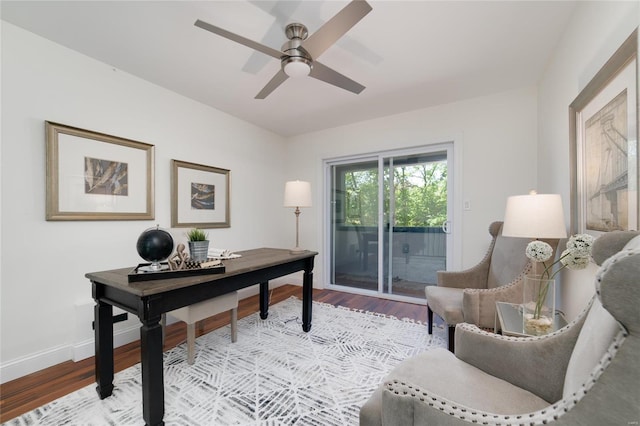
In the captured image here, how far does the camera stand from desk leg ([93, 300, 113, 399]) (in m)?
1.54

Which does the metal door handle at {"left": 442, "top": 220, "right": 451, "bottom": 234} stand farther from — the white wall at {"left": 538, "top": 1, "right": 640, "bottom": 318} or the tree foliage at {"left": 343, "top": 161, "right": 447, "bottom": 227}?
the white wall at {"left": 538, "top": 1, "right": 640, "bottom": 318}

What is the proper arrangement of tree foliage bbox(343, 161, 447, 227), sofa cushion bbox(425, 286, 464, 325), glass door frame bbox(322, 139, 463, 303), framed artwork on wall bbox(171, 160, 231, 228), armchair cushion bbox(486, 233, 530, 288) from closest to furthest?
sofa cushion bbox(425, 286, 464, 325) → armchair cushion bbox(486, 233, 530, 288) → framed artwork on wall bbox(171, 160, 231, 228) → glass door frame bbox(322, 139, 463, 303) → tree foliage bbox(343, 161, 447, 227)

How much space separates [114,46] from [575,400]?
3164 millimetres

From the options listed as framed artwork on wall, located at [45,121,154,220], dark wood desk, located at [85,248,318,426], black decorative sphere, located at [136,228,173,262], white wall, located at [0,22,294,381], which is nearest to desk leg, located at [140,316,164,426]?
dark wood desk, located at [85,248,318,426]

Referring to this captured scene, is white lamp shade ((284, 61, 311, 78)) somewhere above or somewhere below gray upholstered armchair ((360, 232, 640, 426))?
above

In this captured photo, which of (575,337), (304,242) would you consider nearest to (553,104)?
(575,337)

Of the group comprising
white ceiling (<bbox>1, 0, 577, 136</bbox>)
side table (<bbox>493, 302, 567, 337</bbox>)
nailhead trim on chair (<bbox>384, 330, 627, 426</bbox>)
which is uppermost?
white ceiling (<bbox>1, 0, 577, 136</bbox>)

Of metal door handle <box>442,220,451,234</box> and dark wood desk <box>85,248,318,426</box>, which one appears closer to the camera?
dark wood desk <box>85,248,318,426</box>

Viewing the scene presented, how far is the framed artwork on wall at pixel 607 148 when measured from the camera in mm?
1049

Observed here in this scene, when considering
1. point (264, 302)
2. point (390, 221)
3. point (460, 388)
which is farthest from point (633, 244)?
point (390, 221)

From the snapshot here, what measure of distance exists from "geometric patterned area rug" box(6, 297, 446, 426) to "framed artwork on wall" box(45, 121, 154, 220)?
1.33 m

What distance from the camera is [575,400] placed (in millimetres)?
582

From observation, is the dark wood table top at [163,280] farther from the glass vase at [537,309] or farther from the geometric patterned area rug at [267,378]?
the glass vase at [537,309]

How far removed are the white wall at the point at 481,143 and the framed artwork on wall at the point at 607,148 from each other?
118 cm
